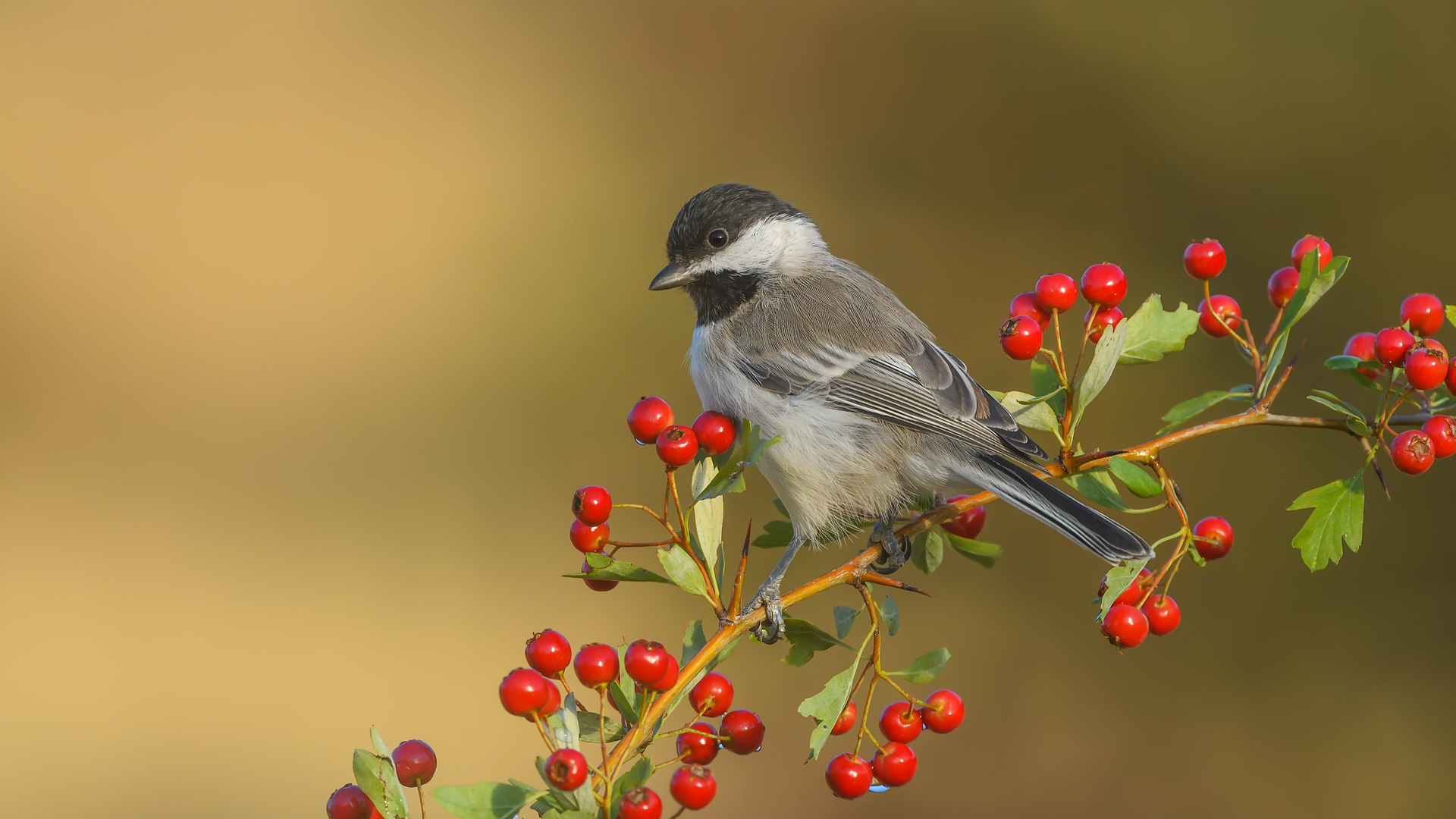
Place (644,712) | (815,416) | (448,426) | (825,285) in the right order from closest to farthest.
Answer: (644,712) < (815,416) < (825,285) < (448,426)

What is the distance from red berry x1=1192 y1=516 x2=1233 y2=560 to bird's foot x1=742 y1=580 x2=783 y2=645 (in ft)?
2.34

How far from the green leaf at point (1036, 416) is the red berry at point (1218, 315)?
342 mm

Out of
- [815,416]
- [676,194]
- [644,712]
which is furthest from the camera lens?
[676,194]

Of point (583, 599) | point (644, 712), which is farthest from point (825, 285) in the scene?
point (583, 599)

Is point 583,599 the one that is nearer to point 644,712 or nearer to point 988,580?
point 988,580

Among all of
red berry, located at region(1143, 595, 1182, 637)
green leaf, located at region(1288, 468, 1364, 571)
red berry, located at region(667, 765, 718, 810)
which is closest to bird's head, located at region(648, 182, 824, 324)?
red berry, located at region(1143, 595, 1182, 637)

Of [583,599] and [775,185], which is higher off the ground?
[775,185]

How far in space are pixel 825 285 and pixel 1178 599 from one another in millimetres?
2605

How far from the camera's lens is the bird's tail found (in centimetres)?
188

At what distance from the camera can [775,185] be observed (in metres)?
5.62

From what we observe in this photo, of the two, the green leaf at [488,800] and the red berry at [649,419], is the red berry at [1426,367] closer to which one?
the red berry at [649,419]

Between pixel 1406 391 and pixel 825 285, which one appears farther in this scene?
pixel 825 285

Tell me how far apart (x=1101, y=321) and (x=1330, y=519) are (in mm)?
497

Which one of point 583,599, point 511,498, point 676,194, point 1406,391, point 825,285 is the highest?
point 676,194
